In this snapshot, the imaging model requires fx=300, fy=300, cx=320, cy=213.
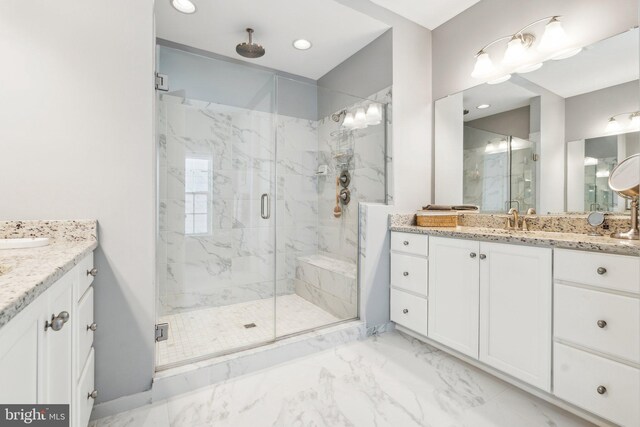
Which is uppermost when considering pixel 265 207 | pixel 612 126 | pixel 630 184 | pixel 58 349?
pixel 612 126

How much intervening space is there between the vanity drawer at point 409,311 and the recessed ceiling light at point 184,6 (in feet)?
8.63

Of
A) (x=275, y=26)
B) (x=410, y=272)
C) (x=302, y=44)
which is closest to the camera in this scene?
(x=410, y=272)

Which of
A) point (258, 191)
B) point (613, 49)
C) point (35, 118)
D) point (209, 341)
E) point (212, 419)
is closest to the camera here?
point (35, 118)

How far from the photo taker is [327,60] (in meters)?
3.03

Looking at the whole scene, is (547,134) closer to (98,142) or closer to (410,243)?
(410,243)

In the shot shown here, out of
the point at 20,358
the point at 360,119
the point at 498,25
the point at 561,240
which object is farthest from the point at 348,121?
the point at 20,358

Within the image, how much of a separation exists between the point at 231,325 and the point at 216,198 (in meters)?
1.12

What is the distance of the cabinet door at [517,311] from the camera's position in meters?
1.48

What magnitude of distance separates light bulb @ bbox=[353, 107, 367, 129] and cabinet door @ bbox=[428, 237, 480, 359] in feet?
4.17

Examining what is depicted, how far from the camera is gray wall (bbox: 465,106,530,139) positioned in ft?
6.86

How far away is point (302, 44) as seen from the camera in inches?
107

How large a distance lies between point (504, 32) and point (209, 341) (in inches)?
119

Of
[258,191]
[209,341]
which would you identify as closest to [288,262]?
[258,191]

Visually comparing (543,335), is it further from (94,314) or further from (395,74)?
(94,314)
